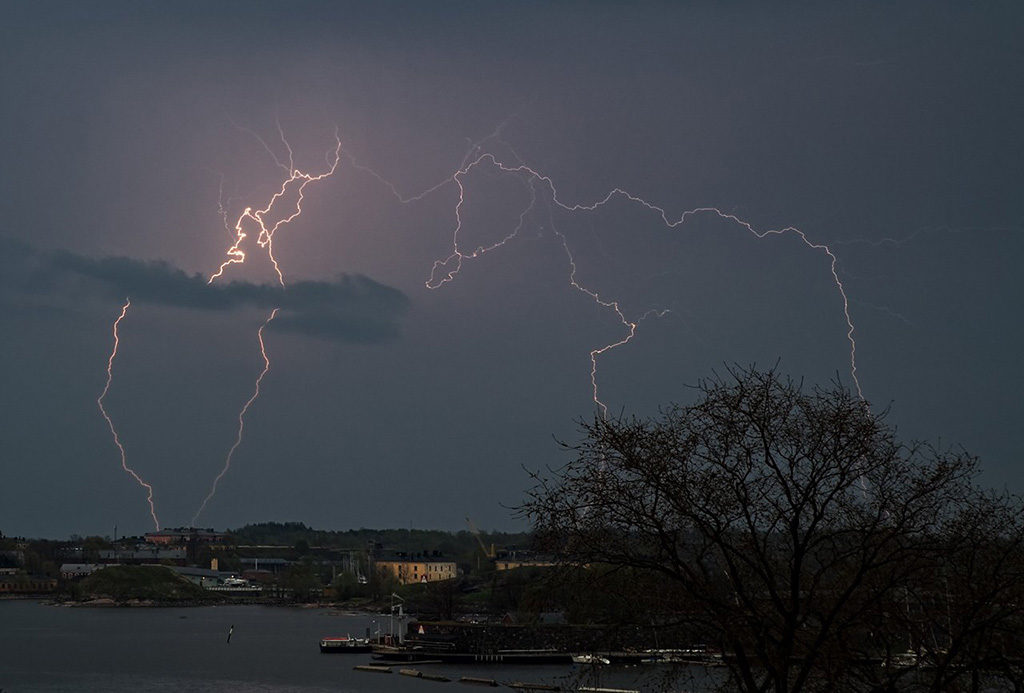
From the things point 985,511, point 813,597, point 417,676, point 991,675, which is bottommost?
point 417,676

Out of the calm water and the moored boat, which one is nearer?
the calm water

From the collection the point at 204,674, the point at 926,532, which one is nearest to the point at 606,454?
the point at 926,532

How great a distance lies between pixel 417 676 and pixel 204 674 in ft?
55.2

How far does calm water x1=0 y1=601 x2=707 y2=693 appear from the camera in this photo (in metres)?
92.7

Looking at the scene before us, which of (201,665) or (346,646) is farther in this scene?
(346,646)

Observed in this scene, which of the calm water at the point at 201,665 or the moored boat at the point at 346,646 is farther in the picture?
the moored boat at the point at 346,646

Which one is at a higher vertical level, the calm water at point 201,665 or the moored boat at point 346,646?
the moored boat at point 346,646

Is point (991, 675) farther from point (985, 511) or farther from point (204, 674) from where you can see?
point (204, 674)

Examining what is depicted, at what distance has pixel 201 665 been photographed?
108000 millimetres

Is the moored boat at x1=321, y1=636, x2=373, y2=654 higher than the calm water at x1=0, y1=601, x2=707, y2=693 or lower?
higher

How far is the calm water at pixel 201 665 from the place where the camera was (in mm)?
92688

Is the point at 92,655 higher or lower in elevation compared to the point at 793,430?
lower

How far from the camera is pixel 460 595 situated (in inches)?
7510

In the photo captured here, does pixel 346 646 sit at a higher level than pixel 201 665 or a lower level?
higher
